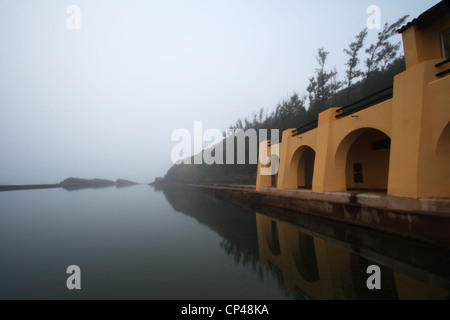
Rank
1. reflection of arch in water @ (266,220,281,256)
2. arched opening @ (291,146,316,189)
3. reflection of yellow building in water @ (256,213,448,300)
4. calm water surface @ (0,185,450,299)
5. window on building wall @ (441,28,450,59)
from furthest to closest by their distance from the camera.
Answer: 1. arched opening @ (291,146,316,189)
2. window on building wall @ (441,28,450,59)
3. reflection of arch in water @ (266,220,281,256)
4. calm water surface @ (0,185,450,299)
5. reflection of yellow building in water @ (256,213,448,300)

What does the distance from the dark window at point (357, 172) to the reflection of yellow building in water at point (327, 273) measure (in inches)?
236

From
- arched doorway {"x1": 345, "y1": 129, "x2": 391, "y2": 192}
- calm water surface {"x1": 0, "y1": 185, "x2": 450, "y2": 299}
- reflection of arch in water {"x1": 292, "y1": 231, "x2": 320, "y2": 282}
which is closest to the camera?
calm water surface {"x1": 0, "y1": 185, "x2": 450, "y2": 299}

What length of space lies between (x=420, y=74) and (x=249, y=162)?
25519 millimetres

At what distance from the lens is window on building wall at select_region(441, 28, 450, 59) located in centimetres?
552

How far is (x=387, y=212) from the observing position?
5.29 m

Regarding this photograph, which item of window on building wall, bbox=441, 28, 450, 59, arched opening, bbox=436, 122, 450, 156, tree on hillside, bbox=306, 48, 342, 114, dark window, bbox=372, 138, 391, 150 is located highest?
tree on hillside, bbox=306, 48, 342, 114

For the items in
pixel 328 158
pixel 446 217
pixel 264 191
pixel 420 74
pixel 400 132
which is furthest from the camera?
pixel 264 191

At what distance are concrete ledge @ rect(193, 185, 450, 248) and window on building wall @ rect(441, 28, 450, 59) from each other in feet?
14.9

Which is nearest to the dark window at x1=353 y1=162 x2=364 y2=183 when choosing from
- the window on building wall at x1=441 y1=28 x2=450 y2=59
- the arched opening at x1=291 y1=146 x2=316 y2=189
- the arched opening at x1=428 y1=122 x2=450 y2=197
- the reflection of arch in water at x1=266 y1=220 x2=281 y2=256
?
the arched opening at x1=291 y1=146 x2=316 y2=189

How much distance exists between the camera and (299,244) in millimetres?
5137

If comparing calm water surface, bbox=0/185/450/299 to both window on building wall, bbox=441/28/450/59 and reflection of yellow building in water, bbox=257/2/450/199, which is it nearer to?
reflection of yellow building in water, bbox=257/2/450/199

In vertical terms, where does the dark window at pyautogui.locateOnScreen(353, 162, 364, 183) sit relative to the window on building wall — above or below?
below
